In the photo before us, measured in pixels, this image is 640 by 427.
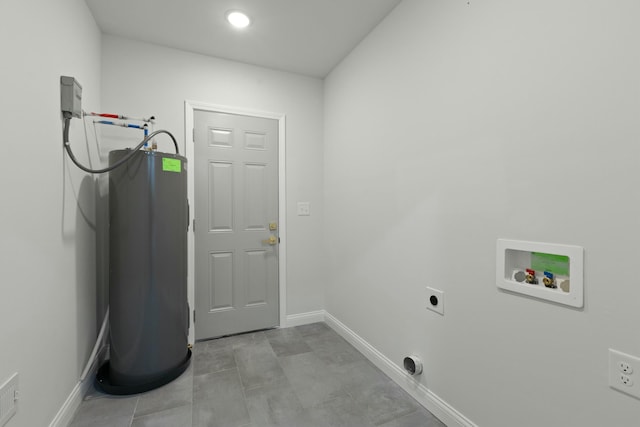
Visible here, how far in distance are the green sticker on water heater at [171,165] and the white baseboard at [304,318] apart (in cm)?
173

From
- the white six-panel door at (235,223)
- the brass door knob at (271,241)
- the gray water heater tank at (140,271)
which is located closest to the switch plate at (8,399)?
the gray water heater tank at (140,271)

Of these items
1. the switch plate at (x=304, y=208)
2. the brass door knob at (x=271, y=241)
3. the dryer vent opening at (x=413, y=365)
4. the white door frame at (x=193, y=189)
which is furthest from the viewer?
the switch plate at (x=304, y=208)

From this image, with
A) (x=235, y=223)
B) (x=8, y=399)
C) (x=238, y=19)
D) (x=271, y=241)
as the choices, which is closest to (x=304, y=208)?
(x=271, y=241)

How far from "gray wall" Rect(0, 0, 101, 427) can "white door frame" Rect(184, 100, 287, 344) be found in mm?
716

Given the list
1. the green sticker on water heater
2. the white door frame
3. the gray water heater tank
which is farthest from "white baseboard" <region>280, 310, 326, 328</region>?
the green sticker on water heater

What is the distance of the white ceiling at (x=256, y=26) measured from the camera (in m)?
1.95

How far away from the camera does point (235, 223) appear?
2.67 metres

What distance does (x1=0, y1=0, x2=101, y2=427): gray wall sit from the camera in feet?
3.69

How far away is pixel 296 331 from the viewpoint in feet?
9.09

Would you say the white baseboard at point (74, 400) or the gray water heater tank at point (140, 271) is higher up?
the gray water heater tank at point (140, 271)

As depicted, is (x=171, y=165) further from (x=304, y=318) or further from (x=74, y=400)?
(x=304, y=318)

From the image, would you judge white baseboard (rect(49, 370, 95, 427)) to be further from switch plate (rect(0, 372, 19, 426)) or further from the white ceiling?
the white ceiling

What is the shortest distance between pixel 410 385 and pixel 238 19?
8.99 ft

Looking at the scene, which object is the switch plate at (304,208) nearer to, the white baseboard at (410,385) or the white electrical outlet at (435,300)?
the white baseboard at (410,385)
